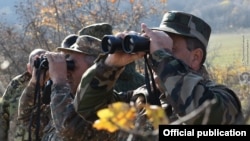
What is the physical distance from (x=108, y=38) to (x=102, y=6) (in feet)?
34.7

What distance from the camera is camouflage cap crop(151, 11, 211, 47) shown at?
8.64 ft

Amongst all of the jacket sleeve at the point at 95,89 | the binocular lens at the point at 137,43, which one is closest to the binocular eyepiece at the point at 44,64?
the jacket sleeve at the point at 95,89

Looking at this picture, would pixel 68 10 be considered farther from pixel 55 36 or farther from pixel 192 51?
pixel 192 51

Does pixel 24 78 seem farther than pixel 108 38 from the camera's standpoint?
Yes

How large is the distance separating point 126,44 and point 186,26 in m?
0.37

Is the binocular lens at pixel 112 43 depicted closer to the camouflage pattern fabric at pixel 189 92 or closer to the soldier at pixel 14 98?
the camouflage pattern fabric at pixel 189 92

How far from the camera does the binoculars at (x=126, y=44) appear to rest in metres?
2.34

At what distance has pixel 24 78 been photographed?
12.9ft

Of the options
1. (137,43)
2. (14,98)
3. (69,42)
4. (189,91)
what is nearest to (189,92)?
(189,91)

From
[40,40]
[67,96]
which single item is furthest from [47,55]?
[40,40]

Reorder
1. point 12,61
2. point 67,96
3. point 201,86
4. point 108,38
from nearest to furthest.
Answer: point 201,86, point 108,38, point 67,96, point 12,61

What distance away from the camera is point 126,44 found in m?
2.41

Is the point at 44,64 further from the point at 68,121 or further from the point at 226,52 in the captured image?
the point at 226,52

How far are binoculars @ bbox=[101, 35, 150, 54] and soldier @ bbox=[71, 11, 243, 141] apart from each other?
32 millimetres
